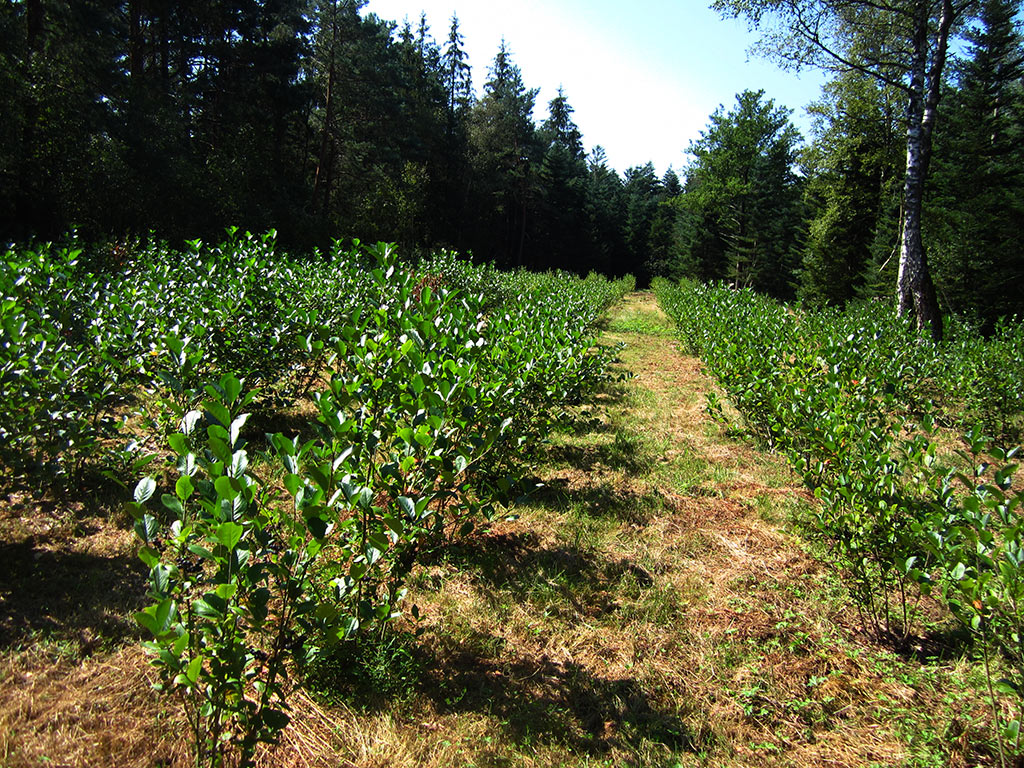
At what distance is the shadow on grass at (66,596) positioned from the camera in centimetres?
228

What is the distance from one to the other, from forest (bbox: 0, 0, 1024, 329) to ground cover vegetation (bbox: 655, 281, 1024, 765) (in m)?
6.39

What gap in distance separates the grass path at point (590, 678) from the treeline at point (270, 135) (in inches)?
547

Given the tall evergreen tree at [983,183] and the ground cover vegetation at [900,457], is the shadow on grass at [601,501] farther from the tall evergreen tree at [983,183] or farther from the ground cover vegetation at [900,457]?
the tall evergreen tree at [983,183]

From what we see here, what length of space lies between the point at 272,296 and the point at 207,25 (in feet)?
75.8

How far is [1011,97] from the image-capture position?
17.4 metres

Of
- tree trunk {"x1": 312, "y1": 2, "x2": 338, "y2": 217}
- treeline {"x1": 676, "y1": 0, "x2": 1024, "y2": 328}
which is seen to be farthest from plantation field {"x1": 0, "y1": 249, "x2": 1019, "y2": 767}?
tree trunk {"x1": 312, "y1": 2, "x2": 338, "y2": 217}

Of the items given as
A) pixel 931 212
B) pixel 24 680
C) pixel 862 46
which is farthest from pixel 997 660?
pixel 931 212

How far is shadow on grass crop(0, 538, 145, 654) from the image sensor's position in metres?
2.28

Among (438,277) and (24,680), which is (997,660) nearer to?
(24,680)

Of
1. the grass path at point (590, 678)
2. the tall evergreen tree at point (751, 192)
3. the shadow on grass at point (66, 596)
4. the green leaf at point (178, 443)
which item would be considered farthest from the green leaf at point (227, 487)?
the tall evergreen tree at point (751, 192)

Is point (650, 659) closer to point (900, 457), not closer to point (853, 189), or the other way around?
point (900, 457)

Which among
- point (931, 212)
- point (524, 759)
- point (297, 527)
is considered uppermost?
point (931, 212)

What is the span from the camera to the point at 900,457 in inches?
189

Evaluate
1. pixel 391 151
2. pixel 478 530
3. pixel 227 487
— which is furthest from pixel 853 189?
pixel 227 487
